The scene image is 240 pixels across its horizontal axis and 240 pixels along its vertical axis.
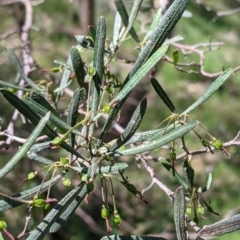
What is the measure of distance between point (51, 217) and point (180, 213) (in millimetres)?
165

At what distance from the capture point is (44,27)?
9.06 ft

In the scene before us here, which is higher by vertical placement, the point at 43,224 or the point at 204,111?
the point at 204,111

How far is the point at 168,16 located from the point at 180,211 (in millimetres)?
249

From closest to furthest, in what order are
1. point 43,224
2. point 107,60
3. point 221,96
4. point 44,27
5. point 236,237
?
point 43,224, point 107,60, point 236,237, point 44,27, point 221,96

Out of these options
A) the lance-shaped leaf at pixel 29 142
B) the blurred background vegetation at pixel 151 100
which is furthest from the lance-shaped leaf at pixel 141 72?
the blurred background vegetation at pixel 151 100

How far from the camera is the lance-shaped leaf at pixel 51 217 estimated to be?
1.71 ft

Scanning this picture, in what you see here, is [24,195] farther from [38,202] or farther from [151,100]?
[151,100]

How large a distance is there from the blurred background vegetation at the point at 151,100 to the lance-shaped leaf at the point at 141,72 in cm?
73

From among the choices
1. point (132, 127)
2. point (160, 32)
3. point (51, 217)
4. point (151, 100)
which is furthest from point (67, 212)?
point (151, 100)

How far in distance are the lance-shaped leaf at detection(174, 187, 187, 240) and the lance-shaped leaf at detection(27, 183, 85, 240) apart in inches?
4.9

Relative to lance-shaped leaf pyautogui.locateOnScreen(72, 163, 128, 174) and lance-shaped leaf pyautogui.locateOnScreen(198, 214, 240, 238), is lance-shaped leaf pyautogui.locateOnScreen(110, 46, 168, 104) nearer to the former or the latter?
lance-shaped leaf pyautogui.locateOnScreen(72, 163, 128, 174)

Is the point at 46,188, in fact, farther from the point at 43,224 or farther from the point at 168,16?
the point at 168,16

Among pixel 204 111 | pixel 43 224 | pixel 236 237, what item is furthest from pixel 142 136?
pixel 204 111

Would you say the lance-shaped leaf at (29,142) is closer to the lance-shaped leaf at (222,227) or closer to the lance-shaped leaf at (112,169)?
Answer: the lance-shaped leaf at (112,169)
